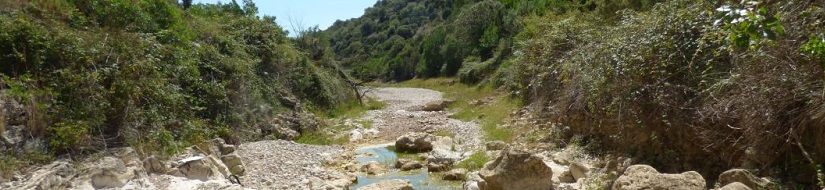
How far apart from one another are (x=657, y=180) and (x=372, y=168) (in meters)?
6.99

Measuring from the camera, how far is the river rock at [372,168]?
1235 cm

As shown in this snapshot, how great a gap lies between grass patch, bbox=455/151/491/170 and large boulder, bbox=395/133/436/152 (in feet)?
8.37

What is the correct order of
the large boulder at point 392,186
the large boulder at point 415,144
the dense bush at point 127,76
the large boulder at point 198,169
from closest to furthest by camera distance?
the large boulder at point 392,186 → the dense bush at point 127,76 → the large boulder at point 198,169 → the large boulder at point 415,144

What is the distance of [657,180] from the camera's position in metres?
6.58

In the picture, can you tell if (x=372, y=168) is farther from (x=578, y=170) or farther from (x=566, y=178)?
(x=578, y=170)

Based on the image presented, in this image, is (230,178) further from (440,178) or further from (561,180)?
(561,180)

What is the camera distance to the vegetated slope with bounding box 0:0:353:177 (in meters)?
9.11

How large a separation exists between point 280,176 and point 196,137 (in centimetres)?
197

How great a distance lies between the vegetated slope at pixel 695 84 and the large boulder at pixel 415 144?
9.65 ft

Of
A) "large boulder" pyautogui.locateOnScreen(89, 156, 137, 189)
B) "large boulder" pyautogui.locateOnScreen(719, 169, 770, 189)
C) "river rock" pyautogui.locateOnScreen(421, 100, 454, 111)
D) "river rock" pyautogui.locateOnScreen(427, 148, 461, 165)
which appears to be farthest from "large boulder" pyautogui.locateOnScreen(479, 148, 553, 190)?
"river rock" pyautogui.locateOnScreen(421, 100, 454, 111)

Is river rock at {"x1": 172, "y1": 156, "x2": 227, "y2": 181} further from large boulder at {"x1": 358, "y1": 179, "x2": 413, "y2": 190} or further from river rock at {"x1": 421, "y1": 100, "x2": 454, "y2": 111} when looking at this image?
river rock at {"x1": 421, "y1": 100, "x2": 454, "y2": 111}

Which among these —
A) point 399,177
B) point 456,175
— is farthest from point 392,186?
point 399,177

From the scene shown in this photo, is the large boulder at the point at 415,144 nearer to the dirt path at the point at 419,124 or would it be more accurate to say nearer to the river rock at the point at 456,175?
the dirt path at the point at 419,124

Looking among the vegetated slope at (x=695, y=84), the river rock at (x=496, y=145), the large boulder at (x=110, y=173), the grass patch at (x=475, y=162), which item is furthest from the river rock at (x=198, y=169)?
the vegetated slope at (x=695, y=84)
